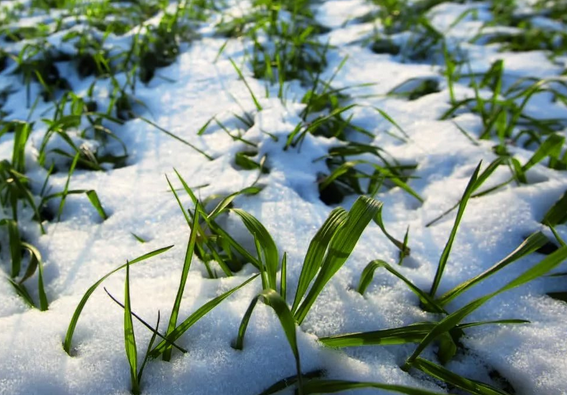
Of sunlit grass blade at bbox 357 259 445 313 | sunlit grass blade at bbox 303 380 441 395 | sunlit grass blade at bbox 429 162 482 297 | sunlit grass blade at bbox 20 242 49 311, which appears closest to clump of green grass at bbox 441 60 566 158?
sunlit grass blade at bbox 429 162 482 297

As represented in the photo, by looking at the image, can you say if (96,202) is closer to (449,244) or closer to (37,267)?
(37,267)

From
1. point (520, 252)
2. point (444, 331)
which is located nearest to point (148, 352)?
point (444, 331)

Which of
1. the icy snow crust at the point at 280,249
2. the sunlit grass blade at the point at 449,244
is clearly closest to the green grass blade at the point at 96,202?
the icy snow crust at the point at 280,249

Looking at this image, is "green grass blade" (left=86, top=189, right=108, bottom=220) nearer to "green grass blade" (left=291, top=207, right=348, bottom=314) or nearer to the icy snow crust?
the icy snow crust

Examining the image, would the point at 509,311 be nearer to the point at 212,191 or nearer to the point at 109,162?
the point at 212,191

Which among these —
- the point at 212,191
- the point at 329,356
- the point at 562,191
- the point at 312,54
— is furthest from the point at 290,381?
the point at 312,54

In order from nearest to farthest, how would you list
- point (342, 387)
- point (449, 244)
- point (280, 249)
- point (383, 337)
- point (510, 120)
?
point (342, 387) → point (383, 337) → point (449, 244) → point (280, 249) → point (510, 120)
